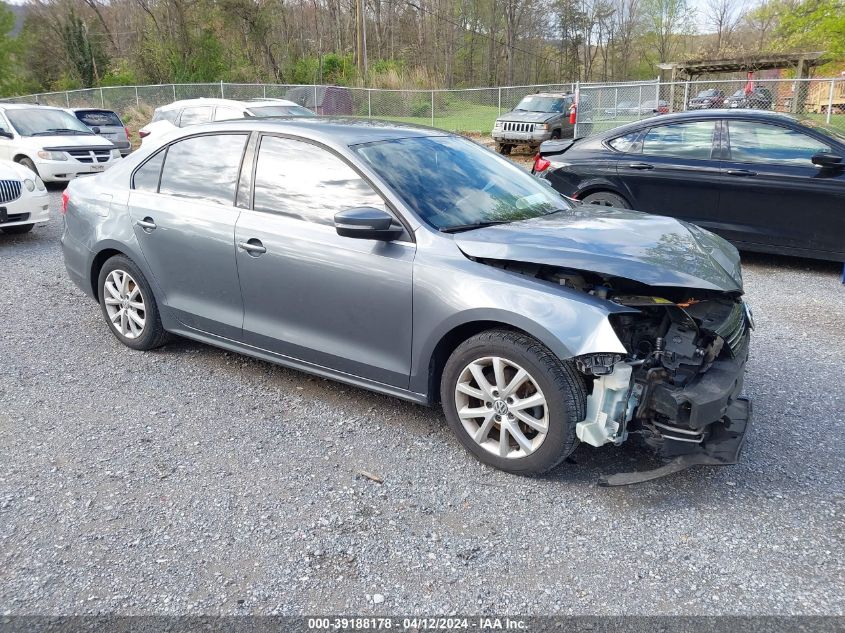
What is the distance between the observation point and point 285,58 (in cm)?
4225

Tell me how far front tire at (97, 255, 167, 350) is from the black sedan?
498 cm

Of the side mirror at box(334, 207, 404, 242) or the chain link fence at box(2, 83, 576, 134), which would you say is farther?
the chain link fence at box(2, 83, 576, 134)

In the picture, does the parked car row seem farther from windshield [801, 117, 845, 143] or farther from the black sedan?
windshield [801, 117, 845, 143]

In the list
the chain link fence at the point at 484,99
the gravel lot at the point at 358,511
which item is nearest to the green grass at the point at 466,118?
the chain link fence at the point at 484,99

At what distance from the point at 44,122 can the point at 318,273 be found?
12.8 metres

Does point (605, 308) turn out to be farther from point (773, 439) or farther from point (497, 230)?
point (773, 439)

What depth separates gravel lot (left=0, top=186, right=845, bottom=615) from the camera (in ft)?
8.73

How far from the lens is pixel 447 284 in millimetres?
3471

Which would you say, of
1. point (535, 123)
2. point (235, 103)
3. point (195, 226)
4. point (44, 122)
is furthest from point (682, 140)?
point (44, 122)

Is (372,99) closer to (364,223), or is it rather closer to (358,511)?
(364,223)

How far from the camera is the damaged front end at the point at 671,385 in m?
3.13

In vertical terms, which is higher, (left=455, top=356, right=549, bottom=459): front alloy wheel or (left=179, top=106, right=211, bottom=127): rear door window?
(left=179, top=106, right=211, bottom=127): rear door window

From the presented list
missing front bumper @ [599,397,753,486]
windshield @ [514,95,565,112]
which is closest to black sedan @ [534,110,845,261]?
missing front bumper @ [599,397,753,486]

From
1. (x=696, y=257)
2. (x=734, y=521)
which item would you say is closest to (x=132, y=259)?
(x=696, y=257)
